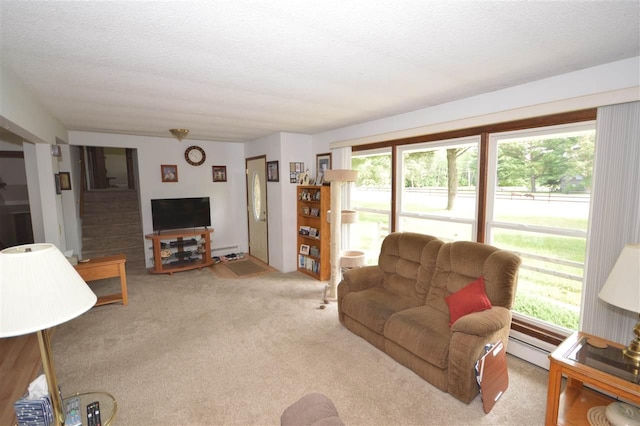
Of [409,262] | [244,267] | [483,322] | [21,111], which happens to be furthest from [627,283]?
[244,267]

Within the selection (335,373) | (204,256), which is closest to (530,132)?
(335,373)

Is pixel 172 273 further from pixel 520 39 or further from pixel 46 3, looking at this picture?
pixel 520 39

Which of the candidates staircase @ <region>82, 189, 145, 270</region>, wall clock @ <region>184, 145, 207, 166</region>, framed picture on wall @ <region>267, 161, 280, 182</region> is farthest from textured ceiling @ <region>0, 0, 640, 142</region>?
staircase @ <region>82, 189, 145, 270</region>

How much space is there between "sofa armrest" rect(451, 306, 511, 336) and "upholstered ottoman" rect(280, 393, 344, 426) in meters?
1.41

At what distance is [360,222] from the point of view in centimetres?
467

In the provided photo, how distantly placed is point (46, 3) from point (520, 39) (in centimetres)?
240

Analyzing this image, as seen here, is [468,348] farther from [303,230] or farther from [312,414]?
[303,230]

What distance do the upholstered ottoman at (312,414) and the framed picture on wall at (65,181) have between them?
5527mm

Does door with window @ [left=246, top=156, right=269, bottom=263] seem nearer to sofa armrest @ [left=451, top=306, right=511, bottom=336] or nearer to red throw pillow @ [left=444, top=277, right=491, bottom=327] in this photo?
red throw pillow @ [left=444, top=277, right=491, bottom=327]

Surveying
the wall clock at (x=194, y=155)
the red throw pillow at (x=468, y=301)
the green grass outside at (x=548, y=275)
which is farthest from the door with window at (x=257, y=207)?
the green grass outside at (x=548, y=275)

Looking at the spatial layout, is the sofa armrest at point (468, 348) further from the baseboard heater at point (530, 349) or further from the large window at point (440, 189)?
the large window at point (440, 189)

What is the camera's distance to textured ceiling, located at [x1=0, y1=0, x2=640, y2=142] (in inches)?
56.2

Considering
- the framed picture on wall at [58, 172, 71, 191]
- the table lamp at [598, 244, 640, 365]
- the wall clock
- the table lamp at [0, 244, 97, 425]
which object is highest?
the wall clock

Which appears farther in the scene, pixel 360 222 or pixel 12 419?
pixel 360 222
